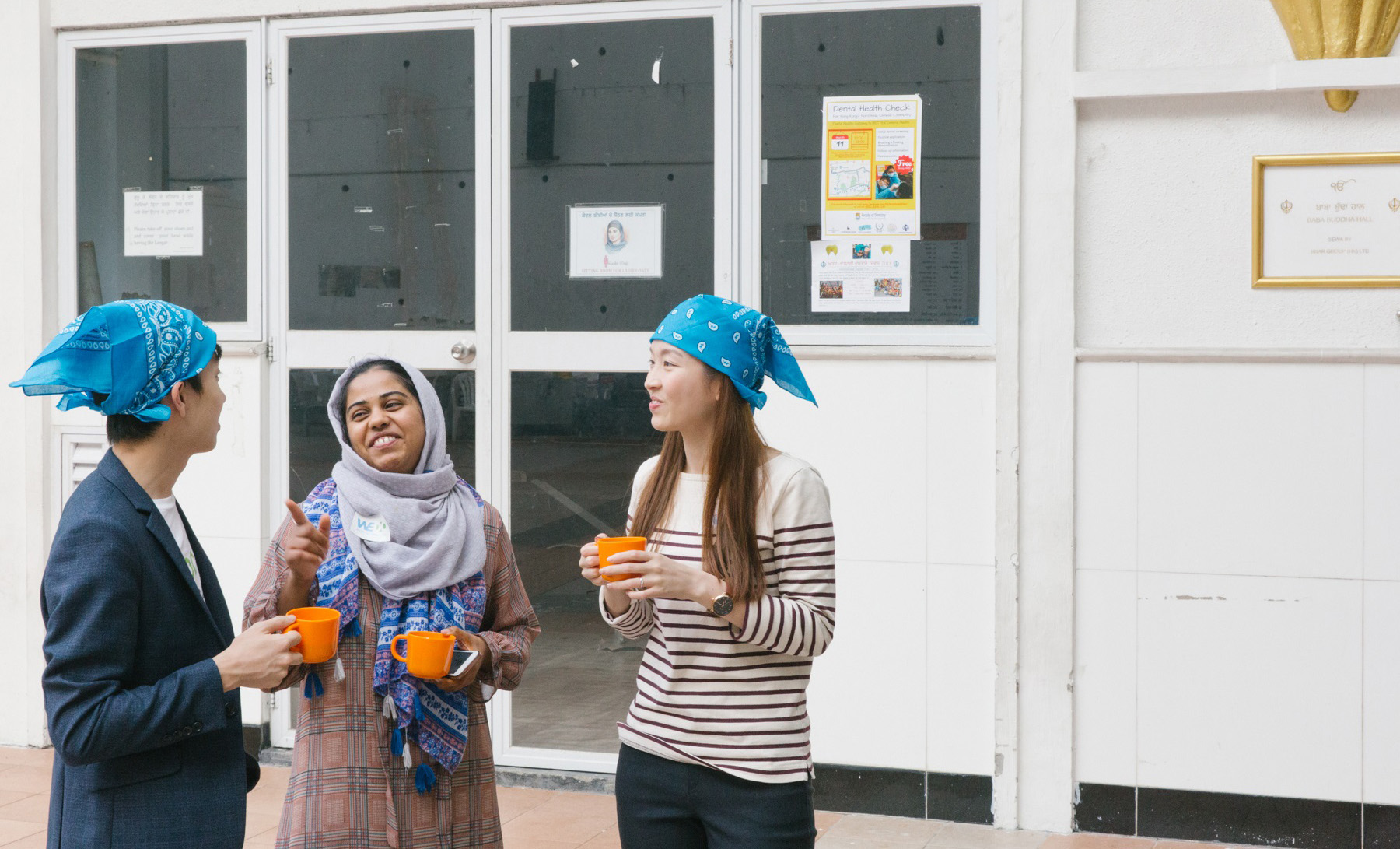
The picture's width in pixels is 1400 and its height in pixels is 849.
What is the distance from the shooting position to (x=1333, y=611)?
438 centimetres

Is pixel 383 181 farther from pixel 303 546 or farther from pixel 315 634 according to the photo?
pixel 315 634

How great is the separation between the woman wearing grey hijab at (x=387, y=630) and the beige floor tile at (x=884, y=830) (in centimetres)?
209

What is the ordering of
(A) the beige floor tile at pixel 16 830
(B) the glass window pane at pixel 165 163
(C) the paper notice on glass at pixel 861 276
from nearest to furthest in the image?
(A) the beige floor tile at pixel 16 830, (C) the paper notice on glass at pixel 861 276, (B) the glass window pane at pixel 165 163

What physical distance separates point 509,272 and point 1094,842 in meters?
2.93

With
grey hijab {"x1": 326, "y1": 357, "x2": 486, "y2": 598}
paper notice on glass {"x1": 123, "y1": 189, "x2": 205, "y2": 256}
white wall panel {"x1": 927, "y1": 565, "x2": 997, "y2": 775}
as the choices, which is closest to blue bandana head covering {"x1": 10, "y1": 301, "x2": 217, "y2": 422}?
grey hijab {"x1": 326, "y1": 357, "x2": 486, "y2": 598}

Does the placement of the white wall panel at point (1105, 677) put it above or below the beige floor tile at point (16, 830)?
above

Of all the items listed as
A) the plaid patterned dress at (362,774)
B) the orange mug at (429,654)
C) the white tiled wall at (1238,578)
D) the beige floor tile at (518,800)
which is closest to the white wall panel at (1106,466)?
the white tiled wall at (1238,578)

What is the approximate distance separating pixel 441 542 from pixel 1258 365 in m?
2.94

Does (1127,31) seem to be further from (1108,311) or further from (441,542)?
(441,542)

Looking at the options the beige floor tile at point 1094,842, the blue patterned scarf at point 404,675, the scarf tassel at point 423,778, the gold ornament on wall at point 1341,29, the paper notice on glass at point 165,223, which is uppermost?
the gold ornament on wall at point 1341,29

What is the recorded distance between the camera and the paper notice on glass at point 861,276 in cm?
480

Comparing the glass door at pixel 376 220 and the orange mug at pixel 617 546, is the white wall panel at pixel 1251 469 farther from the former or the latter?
the orange mug at pixel 617 546

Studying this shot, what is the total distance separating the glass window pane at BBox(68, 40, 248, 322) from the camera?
5.53 metres

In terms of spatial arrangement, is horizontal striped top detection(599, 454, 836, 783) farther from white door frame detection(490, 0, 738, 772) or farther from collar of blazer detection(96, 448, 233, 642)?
white door frame detection(490, 0, 738, 772)
